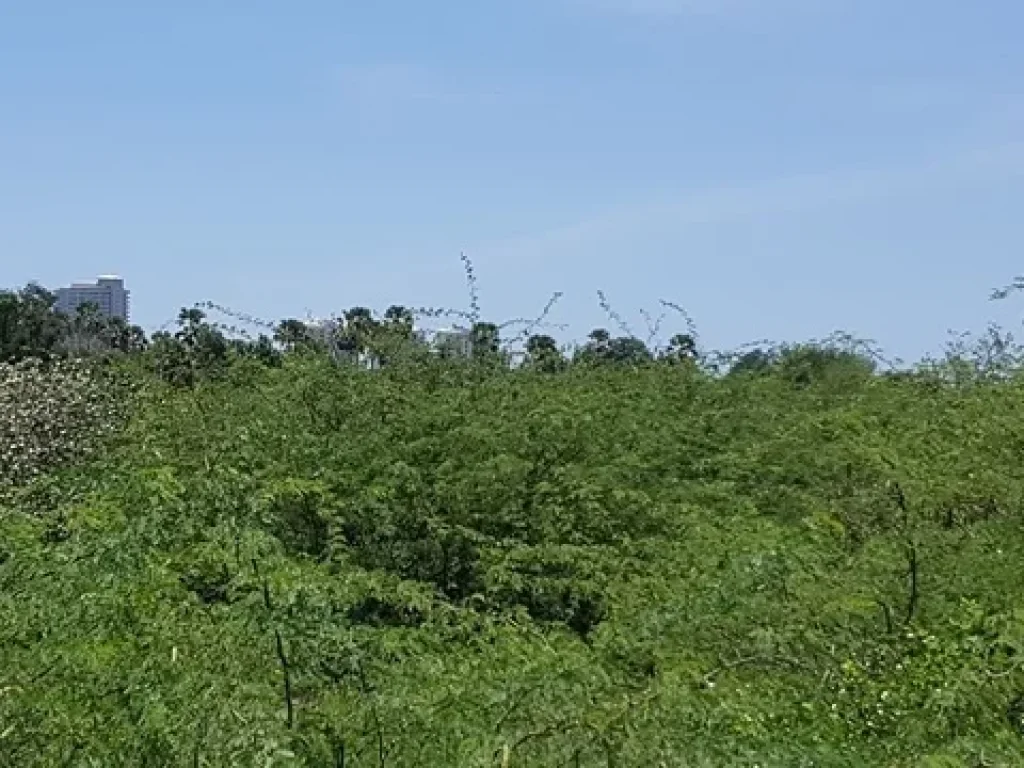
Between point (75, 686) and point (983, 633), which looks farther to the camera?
point (983, 633)

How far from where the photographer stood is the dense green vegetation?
4148 mm

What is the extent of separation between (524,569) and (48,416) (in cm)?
777

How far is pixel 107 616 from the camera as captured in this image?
4.64 m

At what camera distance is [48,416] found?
15.9 meters

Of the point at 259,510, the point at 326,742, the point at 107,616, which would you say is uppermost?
the point at 259,510

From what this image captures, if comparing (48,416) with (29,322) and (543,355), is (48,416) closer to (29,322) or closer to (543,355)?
(543,355)

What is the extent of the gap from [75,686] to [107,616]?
325mm

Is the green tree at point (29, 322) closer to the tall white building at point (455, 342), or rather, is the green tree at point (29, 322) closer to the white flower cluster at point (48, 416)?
the white flower cluster at point (48, 416)

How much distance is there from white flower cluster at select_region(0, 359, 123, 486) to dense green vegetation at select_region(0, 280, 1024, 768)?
82 cm

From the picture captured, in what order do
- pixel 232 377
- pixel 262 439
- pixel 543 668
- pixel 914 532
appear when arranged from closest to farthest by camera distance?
pixel 543 668, pixel 914 532, pixel 262 439, pixel 232 377

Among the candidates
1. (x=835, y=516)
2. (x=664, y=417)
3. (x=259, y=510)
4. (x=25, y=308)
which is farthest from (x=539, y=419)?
(x=25, y=308)

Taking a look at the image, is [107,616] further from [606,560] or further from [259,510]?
[606,560]

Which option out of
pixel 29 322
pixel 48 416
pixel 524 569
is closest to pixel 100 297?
pixel 29 322

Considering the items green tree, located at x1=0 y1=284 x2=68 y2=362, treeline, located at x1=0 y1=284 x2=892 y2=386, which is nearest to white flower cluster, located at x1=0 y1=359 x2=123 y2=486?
treeline, located at x1=0 y1=284 x2=892 y2=386
